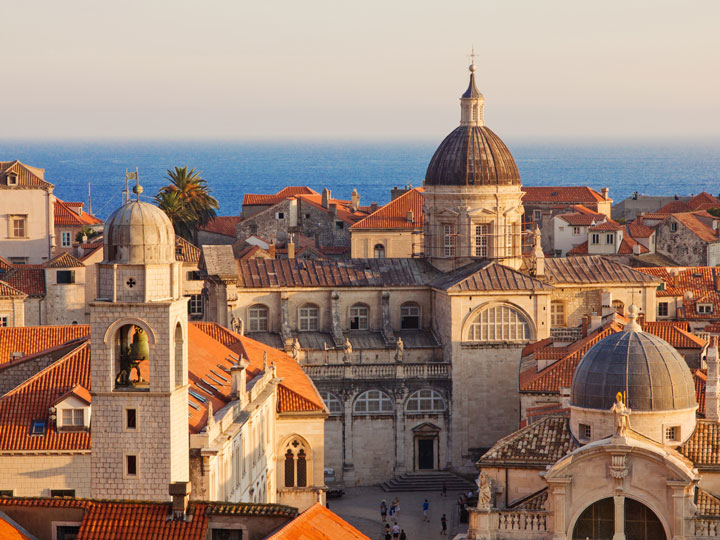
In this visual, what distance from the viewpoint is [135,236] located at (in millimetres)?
40656

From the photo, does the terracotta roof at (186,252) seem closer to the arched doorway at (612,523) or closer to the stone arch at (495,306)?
the stone arch at (495,306)

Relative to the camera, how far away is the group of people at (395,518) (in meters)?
63.1

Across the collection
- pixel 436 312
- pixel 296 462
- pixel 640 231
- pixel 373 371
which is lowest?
pixel 296 462

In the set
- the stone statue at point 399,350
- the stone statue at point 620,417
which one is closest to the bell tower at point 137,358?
the stone statue at point 620,417

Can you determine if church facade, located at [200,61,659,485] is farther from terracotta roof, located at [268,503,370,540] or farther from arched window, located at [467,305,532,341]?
terracotta roof, located at [268,503,370,540]

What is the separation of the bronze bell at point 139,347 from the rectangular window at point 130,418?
1375 mm

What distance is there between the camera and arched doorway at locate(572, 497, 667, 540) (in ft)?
154

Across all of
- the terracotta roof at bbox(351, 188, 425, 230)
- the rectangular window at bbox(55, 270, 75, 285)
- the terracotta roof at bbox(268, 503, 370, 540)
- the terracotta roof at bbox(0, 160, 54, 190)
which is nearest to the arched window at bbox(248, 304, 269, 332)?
the rectangular window at bbox(55, 270, 75, 285)

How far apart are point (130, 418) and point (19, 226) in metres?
60.1

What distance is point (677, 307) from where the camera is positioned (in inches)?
3406

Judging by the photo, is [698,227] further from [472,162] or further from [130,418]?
[130,418]

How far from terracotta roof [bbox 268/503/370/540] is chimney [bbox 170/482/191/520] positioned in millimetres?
2545

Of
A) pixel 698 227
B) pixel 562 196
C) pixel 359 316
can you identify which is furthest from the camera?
pixel 562 196

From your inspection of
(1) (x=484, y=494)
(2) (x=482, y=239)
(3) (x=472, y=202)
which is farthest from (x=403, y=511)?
(1) (x=484, y=494)
